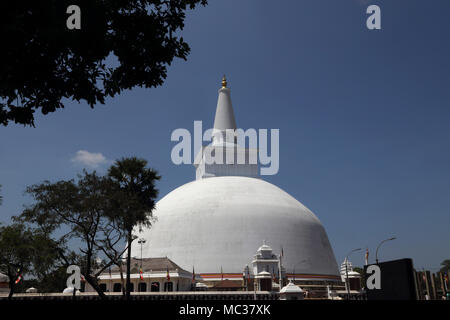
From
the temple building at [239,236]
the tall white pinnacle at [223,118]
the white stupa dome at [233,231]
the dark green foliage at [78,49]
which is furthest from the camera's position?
A: the tall white pinnacle at [223,118]

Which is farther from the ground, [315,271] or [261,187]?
[261,187]

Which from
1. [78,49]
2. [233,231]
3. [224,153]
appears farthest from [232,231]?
[78,49]

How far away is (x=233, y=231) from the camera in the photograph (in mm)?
42875

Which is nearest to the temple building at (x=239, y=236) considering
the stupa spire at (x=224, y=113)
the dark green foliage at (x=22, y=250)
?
the stupa spire at (x=224, y=113)

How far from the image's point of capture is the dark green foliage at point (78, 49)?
28.2 feet

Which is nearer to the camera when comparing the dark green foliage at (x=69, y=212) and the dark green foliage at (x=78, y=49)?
the dark green foliage at (x=78, y=49)

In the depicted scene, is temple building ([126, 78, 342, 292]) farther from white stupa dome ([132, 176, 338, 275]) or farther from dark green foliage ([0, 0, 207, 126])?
dark green foliage ([0, 0, 207, 126])

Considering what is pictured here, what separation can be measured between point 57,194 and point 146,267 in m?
15.8

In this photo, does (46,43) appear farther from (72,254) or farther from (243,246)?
(243,246)

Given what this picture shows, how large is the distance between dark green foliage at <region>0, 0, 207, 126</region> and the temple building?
95.0 ft

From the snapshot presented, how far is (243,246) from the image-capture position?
137 ft

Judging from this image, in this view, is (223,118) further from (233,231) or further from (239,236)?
(239,236)

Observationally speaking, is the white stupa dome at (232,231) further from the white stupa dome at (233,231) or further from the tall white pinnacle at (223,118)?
the tall white pinnacle at (223,118)
